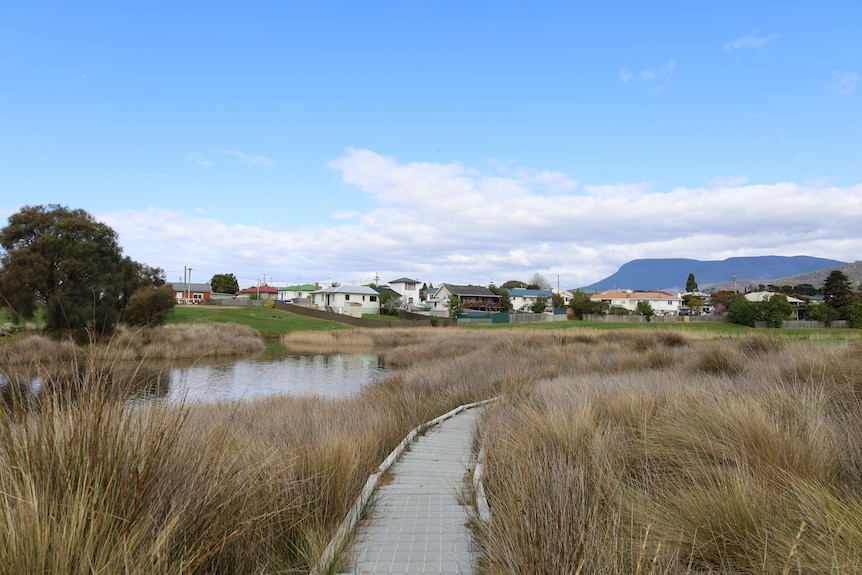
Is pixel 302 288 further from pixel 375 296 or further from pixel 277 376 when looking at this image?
pixel 277 376

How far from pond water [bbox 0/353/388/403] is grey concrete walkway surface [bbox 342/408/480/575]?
827 centimetres

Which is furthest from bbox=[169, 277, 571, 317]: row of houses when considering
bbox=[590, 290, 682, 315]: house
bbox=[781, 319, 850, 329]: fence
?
bbox=[781, 319, 850, 329]: fence

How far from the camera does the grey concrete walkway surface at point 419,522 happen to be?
419 centimetres

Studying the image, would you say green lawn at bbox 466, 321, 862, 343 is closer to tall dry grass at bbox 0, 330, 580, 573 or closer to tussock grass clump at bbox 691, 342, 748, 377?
tussock grass clump at bbox 691, 342, 748, 377

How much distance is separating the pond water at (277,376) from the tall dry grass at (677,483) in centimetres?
939

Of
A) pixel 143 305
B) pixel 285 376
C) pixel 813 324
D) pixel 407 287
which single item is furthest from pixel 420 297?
pixel 285 376

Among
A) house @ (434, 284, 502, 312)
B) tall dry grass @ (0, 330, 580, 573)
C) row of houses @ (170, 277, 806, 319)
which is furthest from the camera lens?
house @ (434, 284, 502, 312)

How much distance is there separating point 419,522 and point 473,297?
10290 centimetres

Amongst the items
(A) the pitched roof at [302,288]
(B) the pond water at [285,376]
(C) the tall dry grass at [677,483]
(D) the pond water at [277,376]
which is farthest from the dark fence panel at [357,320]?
(A) the pitched roof at [302,288]

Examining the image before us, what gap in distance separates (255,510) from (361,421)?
4355mm

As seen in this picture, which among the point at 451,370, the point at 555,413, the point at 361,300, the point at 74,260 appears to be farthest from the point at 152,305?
the point at 361,300

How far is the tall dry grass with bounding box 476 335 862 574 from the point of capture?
136 inches

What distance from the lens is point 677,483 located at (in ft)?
17.0

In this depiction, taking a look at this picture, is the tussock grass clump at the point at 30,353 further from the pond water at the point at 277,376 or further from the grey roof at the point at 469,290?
the grey roof at the point at 469,290
